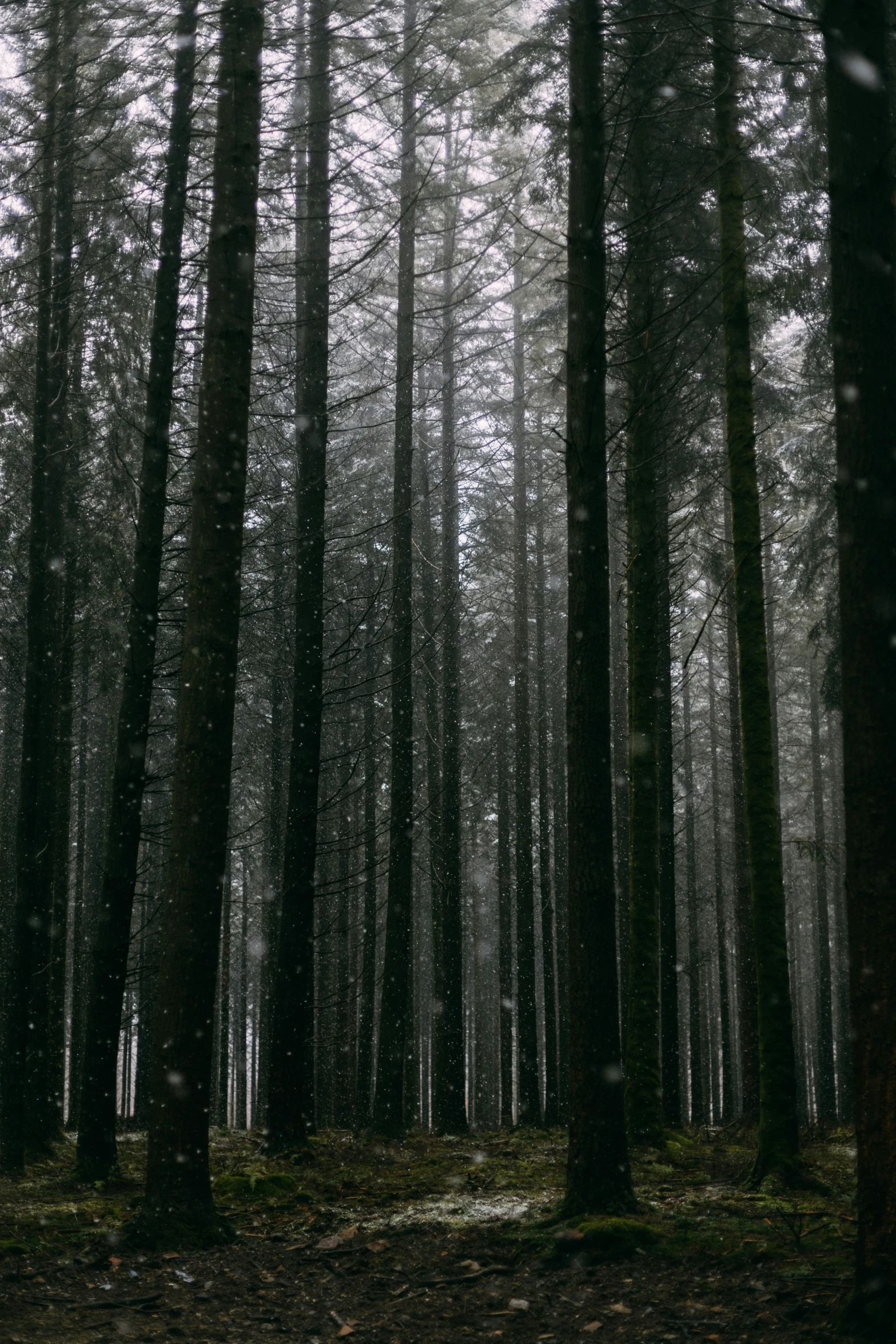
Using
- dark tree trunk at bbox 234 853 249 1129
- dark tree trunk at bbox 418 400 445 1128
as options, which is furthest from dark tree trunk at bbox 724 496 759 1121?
dark tree trunk at bbox 234 853 249 1129

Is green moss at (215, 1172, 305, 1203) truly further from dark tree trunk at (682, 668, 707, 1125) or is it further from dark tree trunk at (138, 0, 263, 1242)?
dark tree trunk at (682, 668, 707, 1125)

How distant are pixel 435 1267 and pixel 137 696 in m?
5.68

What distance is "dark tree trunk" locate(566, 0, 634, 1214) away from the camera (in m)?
6.80

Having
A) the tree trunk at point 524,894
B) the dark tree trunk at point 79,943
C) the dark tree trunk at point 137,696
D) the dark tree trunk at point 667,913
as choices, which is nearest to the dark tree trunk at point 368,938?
the tree trunk at point 524,894

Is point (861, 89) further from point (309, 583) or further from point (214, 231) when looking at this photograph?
point (309, 583)

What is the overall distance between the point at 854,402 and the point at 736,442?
194 inches

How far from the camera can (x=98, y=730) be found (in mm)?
27250

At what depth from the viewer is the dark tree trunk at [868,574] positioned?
4.50m

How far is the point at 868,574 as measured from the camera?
4965 millimetres

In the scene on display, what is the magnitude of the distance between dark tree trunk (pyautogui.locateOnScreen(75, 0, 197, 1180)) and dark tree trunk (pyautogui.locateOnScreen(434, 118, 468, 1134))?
5.06 metres

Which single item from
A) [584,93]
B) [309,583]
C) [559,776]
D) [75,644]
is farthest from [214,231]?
[559,776]

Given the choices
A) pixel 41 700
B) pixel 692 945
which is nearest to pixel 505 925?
pixel 692 945

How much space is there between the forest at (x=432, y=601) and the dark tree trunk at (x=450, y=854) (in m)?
0.08

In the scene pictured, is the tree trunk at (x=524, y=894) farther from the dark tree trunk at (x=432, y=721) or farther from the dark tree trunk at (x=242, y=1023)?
the dark tree trunk at (x=242, y=1023)
